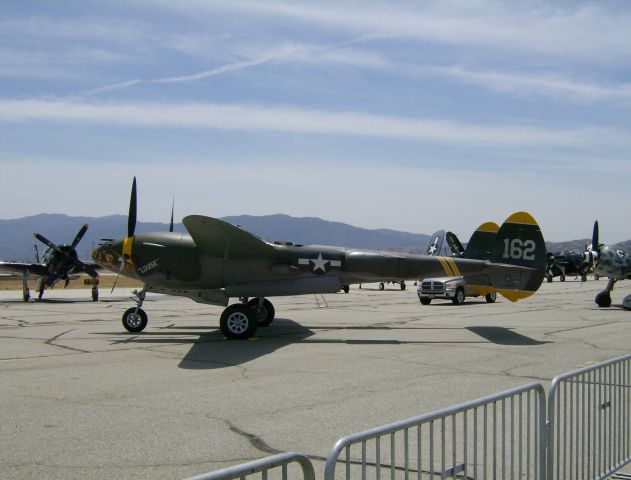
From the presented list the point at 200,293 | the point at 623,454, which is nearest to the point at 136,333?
the point at 200,293

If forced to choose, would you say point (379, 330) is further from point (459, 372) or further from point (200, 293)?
point (459, 372)

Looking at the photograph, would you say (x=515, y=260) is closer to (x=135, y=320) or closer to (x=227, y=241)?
(x=227, y=241)

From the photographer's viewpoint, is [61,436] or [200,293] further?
[200,293]

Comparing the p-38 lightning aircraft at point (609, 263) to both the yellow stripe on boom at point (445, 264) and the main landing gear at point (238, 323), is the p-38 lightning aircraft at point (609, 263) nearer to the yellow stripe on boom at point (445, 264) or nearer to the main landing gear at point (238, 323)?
the yellow stripe on boom at point (445, 264)

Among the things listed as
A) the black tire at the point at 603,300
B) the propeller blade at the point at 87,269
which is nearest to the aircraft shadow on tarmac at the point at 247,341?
the black tire at the point at 603,300

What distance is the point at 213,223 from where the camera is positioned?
15.9 m

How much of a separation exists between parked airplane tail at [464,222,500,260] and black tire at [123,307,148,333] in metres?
8.96

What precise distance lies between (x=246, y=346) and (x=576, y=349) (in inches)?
280

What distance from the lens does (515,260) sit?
58.2 feet

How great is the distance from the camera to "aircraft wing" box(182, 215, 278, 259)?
16.2 metres

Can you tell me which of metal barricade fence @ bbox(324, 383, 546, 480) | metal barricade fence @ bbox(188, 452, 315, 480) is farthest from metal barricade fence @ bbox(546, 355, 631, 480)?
metal barricade fence @ bbox(188, 452, 315, 480)

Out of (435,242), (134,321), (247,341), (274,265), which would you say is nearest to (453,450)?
(247,341)

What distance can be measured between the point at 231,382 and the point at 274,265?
23.0 ft

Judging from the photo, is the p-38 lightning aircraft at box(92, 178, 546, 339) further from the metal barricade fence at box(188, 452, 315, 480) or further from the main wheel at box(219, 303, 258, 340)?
the metal barricade fence at box(188, 452, 315, 480)
